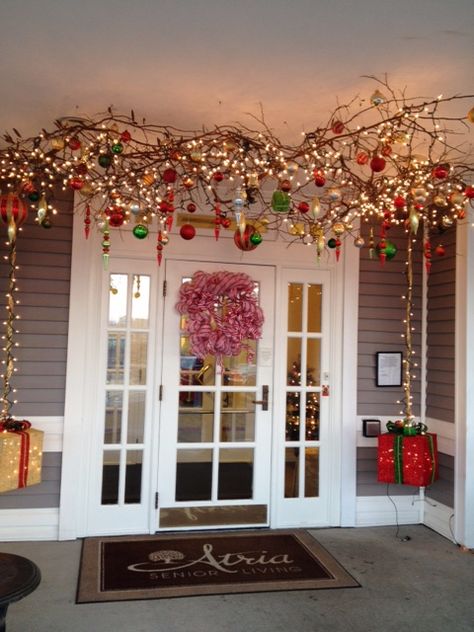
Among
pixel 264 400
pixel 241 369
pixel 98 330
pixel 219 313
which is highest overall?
pixel 219 313

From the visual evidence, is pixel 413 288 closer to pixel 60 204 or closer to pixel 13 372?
pixel 60 204

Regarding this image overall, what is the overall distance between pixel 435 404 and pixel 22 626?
3057 mm

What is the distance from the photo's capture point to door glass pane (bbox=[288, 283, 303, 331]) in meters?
4.10

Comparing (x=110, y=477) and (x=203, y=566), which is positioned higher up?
(x=110, y=477)

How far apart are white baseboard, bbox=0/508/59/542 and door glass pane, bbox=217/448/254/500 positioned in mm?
1156

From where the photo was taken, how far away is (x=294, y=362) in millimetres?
4078

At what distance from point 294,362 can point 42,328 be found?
1846 millimetres

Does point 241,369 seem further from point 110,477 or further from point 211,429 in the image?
point 110,477

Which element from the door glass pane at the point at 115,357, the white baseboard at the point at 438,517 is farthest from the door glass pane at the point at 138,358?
the white baseboard at the point at 438,517

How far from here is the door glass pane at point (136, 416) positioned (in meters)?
3.80

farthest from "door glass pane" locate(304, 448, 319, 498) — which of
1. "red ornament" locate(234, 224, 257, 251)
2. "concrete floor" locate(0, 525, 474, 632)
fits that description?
"red ornament" locate(234, 224, 257, 251)

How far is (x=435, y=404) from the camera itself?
4.05 metres

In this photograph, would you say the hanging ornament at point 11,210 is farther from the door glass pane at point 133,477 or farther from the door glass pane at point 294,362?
the door glass pane at point 294,362

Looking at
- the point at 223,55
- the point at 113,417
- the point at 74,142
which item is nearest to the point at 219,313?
the point at 113,417
